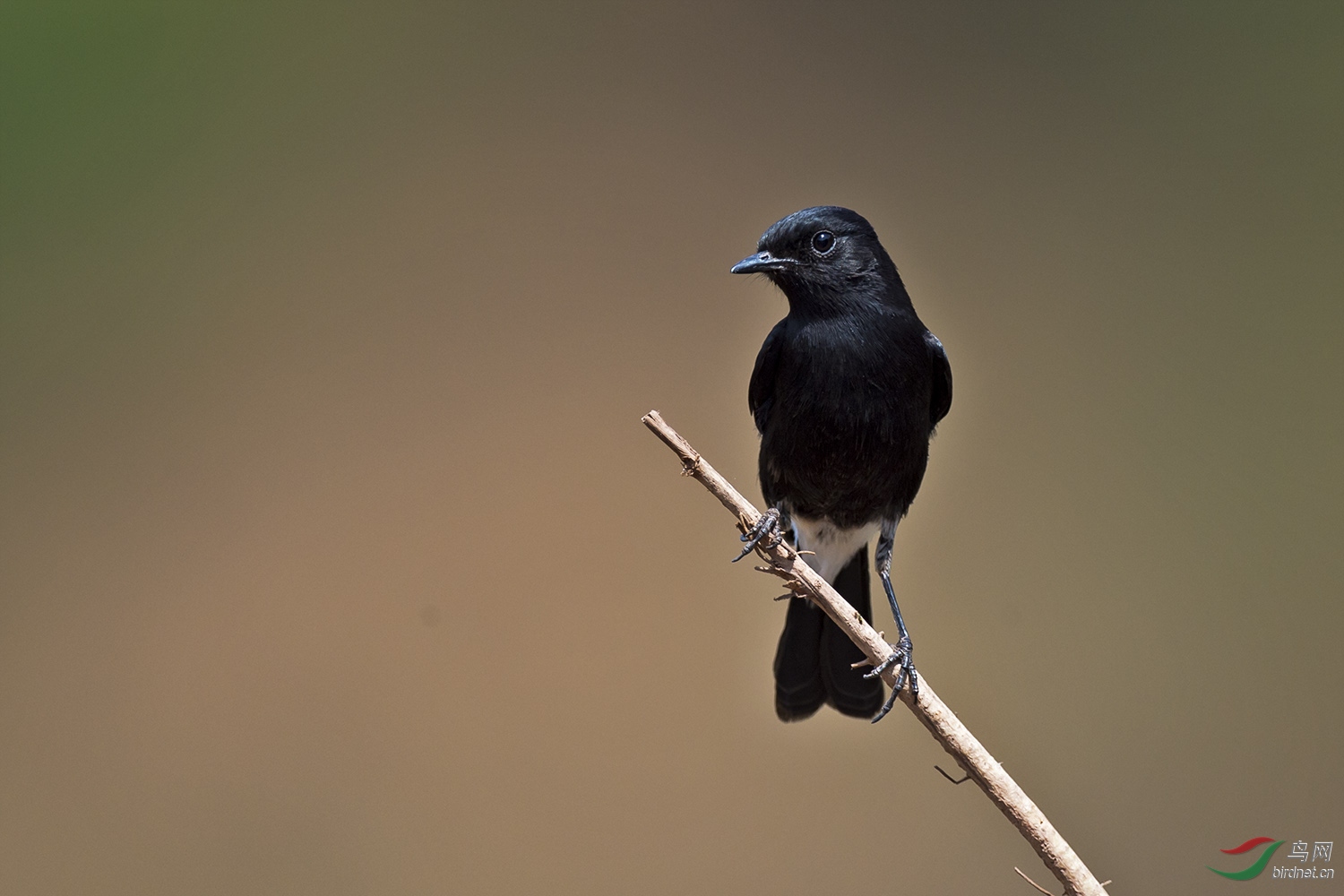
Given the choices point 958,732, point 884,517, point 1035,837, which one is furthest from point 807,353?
point 1035,837

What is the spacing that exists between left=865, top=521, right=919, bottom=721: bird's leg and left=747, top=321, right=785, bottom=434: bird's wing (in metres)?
0.35

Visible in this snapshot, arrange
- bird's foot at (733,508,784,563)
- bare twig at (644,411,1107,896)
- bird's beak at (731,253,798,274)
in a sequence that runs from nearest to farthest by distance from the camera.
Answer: bare twig at (644,411,1107,896), bird's foot at (733,508,784,563), bird's beak at (731,253,798,274)

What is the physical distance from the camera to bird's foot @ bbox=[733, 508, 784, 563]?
5.61ft

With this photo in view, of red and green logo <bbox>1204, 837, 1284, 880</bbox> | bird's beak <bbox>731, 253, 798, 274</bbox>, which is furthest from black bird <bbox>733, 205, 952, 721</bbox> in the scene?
red and green logo <bbox>1204, 837, 1284, 880</bbox>

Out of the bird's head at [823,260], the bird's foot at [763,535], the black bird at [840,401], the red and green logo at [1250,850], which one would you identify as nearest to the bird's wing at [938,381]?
the black bird at [840,401]

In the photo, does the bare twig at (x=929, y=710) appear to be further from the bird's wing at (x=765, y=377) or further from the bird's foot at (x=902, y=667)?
the bird's wing at (x=765, y=377)

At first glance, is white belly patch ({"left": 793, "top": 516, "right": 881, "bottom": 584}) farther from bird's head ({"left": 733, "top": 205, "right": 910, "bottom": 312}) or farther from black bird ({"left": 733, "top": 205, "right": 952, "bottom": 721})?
bird's head ({"left": 733, "top": 205, "right": 910, "bottom": 312})

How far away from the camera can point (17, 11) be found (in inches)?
116

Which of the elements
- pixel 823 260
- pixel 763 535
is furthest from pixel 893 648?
pixel 823 260

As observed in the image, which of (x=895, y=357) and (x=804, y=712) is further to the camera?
(x=804, y=712)

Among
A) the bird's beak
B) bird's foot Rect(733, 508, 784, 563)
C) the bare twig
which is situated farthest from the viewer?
the bird's beak

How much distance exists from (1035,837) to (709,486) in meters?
0.73

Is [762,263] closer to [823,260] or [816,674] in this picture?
[823,260]

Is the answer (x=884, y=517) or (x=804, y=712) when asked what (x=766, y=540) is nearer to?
(x=884, y=517)
